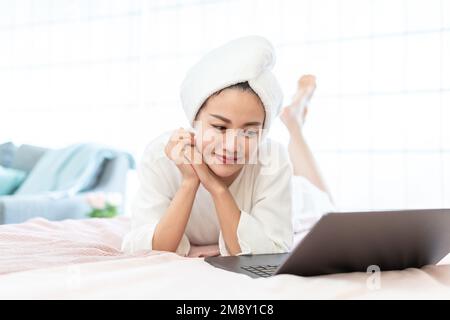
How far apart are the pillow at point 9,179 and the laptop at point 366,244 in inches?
112

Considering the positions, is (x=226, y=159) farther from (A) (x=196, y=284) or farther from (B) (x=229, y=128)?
(A) (x=196, y=284)

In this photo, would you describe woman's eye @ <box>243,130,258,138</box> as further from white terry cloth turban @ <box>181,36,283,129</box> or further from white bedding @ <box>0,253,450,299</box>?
white bedding @ <box>0,253,450,299</box>

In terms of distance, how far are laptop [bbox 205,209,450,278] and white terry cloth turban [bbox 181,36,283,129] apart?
1.47ft

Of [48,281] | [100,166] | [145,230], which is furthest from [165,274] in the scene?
[100,166]

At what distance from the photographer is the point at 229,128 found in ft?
4.19

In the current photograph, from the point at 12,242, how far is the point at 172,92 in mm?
3065

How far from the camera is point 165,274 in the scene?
0.88m

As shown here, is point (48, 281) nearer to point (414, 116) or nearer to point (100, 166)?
point (100, 166)

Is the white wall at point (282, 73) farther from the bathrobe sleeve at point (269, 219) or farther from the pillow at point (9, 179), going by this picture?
the bathrobe sleeve at point (269, 219)

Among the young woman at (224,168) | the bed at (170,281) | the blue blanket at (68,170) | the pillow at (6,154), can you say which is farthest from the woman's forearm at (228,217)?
the pillow at (6,154)

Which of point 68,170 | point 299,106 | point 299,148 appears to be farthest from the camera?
point 68,170

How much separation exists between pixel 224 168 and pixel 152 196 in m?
0.23

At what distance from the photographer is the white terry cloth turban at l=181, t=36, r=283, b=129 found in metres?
1.28

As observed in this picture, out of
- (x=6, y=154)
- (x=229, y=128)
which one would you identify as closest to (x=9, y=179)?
(x=6, y=154)
